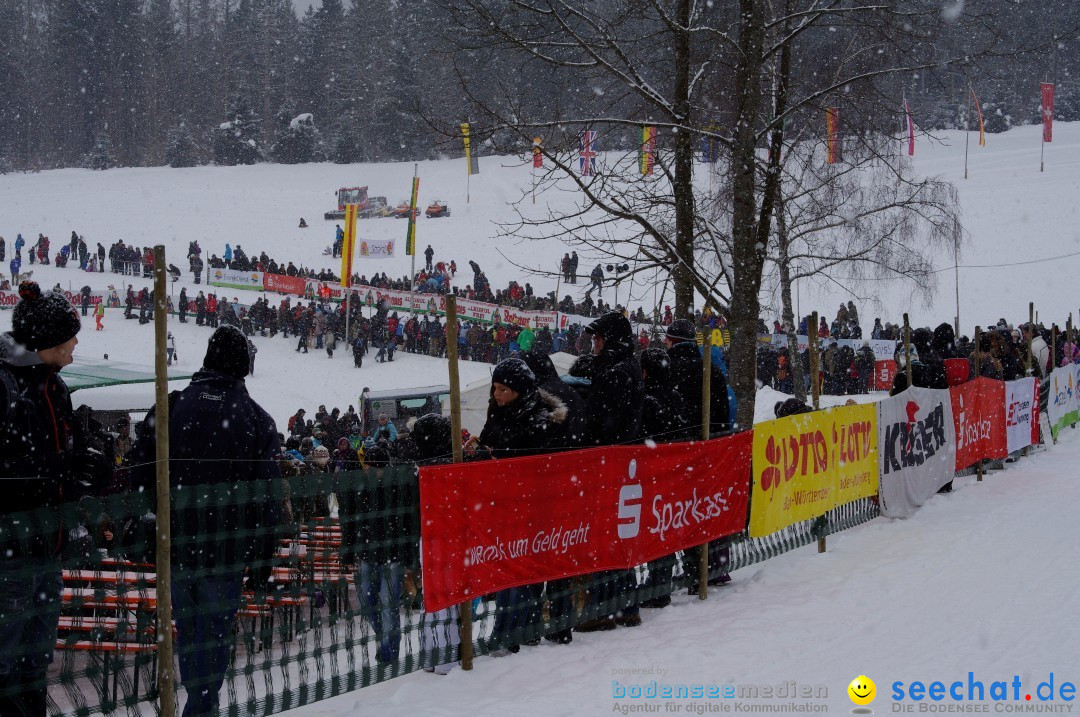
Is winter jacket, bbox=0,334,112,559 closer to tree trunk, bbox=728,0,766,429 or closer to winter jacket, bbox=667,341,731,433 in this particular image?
winter jacket, bbox=667,341,731,433

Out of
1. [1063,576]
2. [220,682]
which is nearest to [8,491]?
[220,682]

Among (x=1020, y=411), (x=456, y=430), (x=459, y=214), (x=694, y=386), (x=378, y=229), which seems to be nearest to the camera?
(x=456, y=430)

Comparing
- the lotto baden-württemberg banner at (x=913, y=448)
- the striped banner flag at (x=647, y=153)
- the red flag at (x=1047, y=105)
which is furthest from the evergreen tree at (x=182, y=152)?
the lotto baden-württemberg banner at (x=913, y=448)

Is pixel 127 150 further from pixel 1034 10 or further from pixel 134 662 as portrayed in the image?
pixel 134 662

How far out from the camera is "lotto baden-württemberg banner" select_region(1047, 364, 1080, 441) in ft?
50.1

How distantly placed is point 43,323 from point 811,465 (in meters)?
6.03

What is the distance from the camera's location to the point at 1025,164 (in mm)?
54875

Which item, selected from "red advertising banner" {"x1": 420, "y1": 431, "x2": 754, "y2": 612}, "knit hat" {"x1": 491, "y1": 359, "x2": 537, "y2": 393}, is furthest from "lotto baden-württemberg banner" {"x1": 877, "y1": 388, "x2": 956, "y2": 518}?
"knit hat" {"x1": 491, "y1": 359, "x2": 537, "y2": 393}

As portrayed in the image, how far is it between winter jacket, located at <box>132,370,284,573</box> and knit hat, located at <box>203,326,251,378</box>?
36 mm

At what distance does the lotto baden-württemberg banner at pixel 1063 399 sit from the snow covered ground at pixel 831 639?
7563mm

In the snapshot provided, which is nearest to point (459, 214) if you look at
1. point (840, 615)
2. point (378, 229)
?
point (378, 229)

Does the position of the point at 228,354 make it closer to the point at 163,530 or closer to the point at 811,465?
the point at 163,530

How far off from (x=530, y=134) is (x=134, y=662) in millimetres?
6764

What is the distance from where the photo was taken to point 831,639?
5.82m
